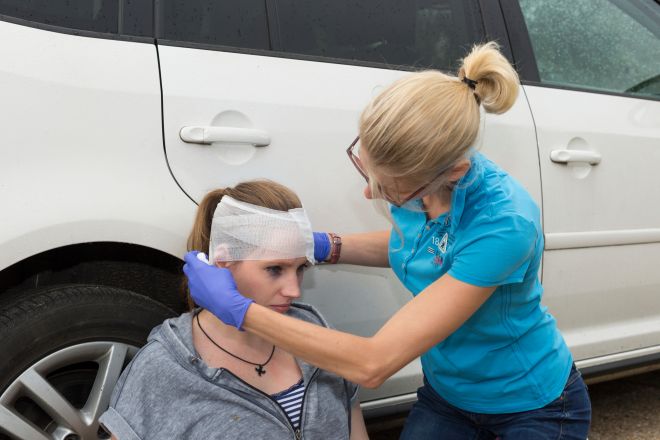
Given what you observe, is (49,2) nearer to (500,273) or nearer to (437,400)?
(500,273)

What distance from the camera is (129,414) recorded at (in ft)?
5.31

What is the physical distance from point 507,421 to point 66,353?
1.11 metres

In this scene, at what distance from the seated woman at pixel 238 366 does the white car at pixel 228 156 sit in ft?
0.58

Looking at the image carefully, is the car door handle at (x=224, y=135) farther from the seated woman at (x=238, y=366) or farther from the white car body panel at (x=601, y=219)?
the white car body panel at (x=601, y=219)

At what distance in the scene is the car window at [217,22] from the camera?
1959mm

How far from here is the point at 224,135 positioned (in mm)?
1897

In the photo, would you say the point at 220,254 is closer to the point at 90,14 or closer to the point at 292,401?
the point at 292,401

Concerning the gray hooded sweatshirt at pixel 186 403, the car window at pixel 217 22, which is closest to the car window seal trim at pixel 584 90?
the car window at pixel 217 22

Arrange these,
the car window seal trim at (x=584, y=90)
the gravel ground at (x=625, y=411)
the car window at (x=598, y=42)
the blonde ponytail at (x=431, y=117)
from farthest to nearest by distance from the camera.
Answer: the gravel ground at (x=625, y=411), the car window at (x=598, y=42), the car window seal trim at (x=584, y=90), the blonde ponytail at (x=431, y=117)

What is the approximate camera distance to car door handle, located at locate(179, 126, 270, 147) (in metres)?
1.87

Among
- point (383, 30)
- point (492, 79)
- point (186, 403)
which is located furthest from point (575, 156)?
point (186, 403)

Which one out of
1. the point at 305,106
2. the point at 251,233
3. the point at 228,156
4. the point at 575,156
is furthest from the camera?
the point at 575,156

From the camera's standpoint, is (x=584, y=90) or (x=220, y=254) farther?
(x=584, y=90)

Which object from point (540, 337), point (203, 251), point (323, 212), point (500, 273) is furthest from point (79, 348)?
point (540, 337)
